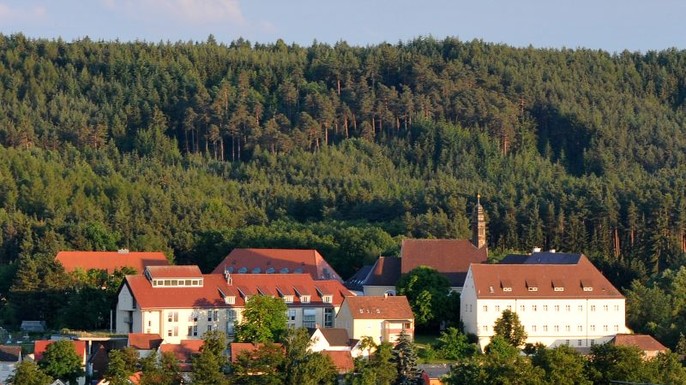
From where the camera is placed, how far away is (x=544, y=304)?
85000 millimetres

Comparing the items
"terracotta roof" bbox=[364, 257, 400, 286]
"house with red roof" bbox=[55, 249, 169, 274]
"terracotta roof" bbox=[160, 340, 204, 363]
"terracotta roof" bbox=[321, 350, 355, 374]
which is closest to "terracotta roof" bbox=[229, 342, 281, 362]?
"terracotta roof" bbox=[160, 340, 204, 363]

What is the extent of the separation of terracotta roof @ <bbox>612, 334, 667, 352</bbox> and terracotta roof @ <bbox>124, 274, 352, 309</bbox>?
597 inches

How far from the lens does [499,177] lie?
139000mm

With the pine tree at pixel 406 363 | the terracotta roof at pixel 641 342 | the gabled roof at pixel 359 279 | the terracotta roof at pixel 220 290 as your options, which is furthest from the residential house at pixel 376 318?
the terracotta roof at pixel 641 342

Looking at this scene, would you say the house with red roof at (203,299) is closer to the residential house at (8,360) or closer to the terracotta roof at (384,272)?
the terracotta roof at (384,272)

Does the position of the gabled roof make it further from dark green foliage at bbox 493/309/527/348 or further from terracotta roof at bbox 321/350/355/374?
terracotta roof at bbox 321/350/355/374

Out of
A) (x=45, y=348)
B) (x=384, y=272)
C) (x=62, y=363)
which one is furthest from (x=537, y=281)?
(x=45, y=348)

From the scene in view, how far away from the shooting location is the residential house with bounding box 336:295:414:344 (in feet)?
271

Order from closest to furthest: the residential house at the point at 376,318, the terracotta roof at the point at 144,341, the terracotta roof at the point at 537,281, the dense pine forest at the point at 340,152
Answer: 1. the terracotta roof at the point at 144,341
2. the residential house at the point at 376,318
3. the terracotta roof at the point at 537,281
4. the dense pine forest at the point at 340,152

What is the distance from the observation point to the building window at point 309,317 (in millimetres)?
86375

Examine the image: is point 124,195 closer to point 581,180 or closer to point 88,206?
point 88,206

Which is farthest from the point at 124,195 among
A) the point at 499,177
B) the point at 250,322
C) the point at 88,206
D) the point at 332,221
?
the point at 250,322

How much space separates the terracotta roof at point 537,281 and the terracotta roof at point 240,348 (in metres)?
12.9

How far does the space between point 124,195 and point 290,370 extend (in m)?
54.1
